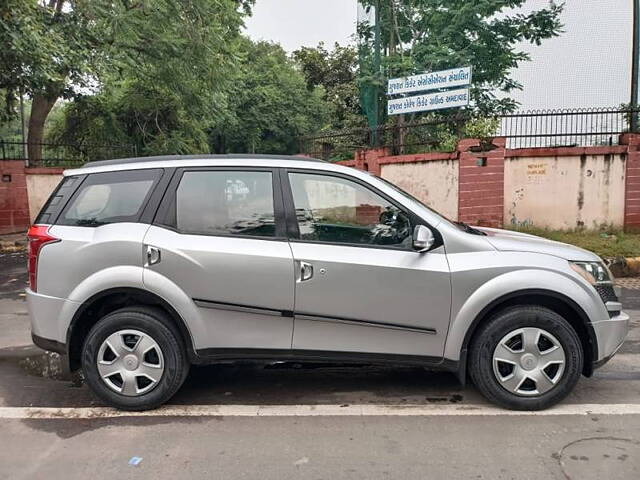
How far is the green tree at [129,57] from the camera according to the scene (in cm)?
898

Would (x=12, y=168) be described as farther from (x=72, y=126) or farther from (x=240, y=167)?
(x=240, y=167)

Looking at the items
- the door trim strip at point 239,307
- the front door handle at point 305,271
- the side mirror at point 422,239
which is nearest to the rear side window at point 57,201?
the door trim strip at point 239,307

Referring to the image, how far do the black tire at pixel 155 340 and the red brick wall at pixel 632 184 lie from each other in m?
9.15

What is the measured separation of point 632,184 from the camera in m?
9.96

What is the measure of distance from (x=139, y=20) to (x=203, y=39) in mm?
1498

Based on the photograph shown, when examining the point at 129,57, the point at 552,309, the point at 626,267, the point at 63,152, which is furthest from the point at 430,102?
the point at 63,152

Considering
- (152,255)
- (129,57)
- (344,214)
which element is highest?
(129,57)

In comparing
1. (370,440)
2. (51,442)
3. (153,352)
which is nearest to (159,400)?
(153,352)

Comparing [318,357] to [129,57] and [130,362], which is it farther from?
[129,57]

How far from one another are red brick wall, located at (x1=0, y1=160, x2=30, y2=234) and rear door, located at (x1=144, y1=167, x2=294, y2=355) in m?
11.3

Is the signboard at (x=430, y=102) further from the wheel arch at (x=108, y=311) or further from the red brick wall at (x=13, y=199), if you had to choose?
the red brick wall at (x=13, y=199)

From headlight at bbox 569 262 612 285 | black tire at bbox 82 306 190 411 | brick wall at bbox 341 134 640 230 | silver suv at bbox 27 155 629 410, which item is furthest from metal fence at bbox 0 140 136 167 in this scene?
headlight at bbox 569 262 612 285

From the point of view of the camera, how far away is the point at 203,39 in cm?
1315

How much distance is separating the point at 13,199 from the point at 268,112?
17.9m
